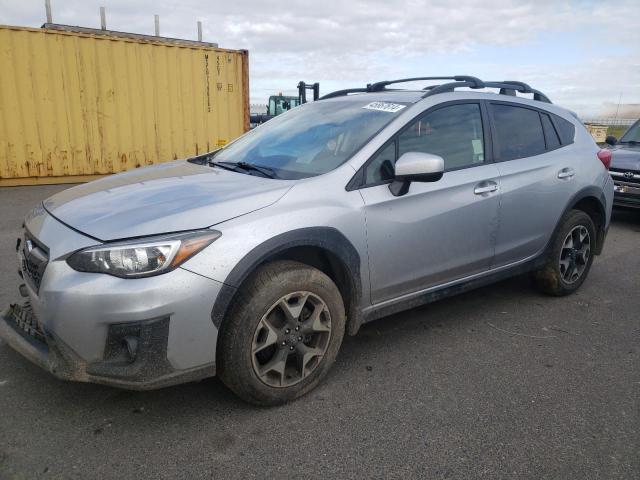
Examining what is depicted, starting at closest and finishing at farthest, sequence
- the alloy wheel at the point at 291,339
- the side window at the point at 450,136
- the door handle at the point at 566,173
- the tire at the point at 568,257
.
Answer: the alloy wheel at the point at 291,339
the side window at the point at 450,136
the door handle at the point at 566,173
the tire at the point at 568,257

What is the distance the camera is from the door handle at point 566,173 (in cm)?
396

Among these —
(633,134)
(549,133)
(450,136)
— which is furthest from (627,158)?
(450,136)

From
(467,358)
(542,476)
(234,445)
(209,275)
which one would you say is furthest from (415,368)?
(209,275)

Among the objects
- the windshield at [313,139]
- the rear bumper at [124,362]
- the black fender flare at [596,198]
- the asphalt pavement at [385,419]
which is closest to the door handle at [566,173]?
the black fender flare at [596,198]

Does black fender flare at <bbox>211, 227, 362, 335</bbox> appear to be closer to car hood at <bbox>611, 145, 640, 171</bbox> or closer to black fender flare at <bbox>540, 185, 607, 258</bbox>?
black fender flare at <bbox>540, 185, 607, 258</bbox>

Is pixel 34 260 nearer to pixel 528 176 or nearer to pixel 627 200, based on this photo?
pixel 528 176

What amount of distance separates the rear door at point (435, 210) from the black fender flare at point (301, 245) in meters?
0.14

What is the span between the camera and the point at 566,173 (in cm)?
400

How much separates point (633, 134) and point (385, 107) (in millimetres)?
6976

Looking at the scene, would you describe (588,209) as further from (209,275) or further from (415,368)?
(209,275)

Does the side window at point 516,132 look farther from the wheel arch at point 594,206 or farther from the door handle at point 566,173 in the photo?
the wheel arch at point 594,206

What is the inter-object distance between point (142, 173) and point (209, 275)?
1.33 m

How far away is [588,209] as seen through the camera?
4398 mm

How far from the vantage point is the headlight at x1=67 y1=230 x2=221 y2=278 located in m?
2.16
